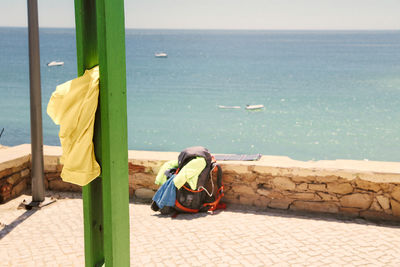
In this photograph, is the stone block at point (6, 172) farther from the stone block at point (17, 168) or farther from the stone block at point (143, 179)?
the stone block at point (143, 179)

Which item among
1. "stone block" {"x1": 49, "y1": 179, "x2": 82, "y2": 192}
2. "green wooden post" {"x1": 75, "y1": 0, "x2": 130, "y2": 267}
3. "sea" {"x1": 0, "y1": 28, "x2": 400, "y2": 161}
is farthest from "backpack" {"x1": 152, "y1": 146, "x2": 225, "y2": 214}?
"sea" {"x1": 0, "y1": 28, "x2": 400, "y2": 161}

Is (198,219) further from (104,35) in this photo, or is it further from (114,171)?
(104,35)

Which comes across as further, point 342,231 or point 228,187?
point 228,187

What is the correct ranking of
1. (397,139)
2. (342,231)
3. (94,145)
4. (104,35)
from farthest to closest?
(397,139) < (342,231) < (94,145) < (104,35)

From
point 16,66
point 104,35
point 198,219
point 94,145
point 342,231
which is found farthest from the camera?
point 16,66

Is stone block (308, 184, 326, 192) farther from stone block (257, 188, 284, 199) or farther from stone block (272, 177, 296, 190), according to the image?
stone block (257, 188, 284, 199)

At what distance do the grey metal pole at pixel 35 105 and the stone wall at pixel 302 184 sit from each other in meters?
0.45

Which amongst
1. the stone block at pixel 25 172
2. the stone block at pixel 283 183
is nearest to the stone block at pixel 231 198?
the stone block at pixel 283 183

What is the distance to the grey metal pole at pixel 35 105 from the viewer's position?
6.41m

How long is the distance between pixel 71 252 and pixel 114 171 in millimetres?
2718

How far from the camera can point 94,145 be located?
9.76 ft

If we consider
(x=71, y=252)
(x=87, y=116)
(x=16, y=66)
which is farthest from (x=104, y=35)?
(x=16, y=66)

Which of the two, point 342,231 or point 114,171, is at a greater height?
point 114,171

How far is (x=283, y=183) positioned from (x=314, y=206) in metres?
0.50
